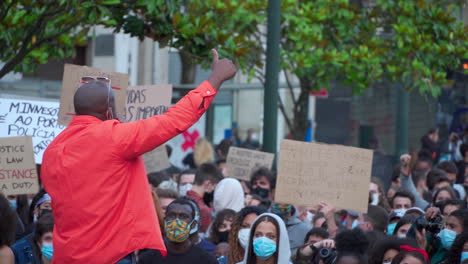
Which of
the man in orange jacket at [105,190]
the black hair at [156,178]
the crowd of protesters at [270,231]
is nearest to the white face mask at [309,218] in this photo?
the crowd of protesters at [270,231]

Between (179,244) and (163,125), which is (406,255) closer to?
(179,244)

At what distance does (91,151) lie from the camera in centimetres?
450

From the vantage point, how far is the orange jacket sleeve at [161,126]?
14.2 feet

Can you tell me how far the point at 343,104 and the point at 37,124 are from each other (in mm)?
23844

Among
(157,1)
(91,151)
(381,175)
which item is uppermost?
(157,1)

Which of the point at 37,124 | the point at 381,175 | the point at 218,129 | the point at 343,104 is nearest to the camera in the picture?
the point at 37,124

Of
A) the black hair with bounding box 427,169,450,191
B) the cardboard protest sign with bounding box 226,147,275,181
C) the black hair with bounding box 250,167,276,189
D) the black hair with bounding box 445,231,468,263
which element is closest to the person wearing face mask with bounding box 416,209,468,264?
the black hair with bounding box 445,231,468,263

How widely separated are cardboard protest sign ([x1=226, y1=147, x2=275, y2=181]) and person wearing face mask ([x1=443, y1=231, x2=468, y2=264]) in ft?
14.6

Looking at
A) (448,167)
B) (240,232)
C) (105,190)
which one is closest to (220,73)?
(105,190)

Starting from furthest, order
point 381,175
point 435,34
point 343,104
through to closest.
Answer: point 343,104, point 435,34, point 381,175

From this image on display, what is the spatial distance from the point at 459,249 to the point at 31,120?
429 centimetres

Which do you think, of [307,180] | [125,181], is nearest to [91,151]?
[125,181]

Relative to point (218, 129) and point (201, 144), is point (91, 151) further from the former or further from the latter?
point (218, 129)

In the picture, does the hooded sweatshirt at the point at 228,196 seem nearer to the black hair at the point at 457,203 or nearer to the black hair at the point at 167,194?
the black hair at the point at 167,194
